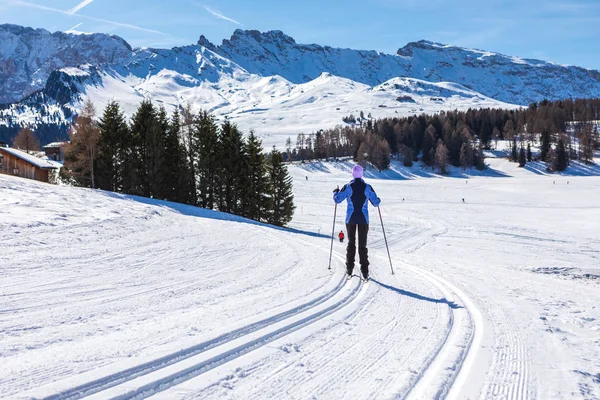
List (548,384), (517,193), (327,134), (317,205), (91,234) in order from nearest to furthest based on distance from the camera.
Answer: (548,384) → (91,234) → (317,205) → (517,193) → (327,134)

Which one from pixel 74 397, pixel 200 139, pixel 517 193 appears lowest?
pixel 517 193

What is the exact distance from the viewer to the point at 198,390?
339 cm

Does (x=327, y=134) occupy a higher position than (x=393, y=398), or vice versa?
(x=327, y=134)

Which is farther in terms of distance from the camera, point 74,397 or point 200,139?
point 200,139

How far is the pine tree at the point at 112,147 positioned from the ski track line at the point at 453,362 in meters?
32.0

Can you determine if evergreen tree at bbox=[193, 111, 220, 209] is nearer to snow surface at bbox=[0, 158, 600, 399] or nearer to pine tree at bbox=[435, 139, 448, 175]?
snow surface at bbox=[0, 158, 600, 399]

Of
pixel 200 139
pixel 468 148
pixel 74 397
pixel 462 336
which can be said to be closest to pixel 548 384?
pixel 462 336

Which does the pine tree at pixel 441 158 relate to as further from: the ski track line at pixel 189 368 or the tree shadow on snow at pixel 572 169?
the ski track line at pixel 189 368

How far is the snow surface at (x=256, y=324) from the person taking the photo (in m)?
3.62

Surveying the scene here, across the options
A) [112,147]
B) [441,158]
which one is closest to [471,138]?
[441,158]

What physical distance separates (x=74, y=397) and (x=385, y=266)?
8600 mm

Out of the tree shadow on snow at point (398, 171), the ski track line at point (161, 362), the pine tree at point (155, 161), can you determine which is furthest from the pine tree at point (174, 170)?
the tree shadow on snow at point (398, 171)

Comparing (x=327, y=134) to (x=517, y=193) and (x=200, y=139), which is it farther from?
(x=200, y=139)

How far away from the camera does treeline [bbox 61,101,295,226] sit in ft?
107
